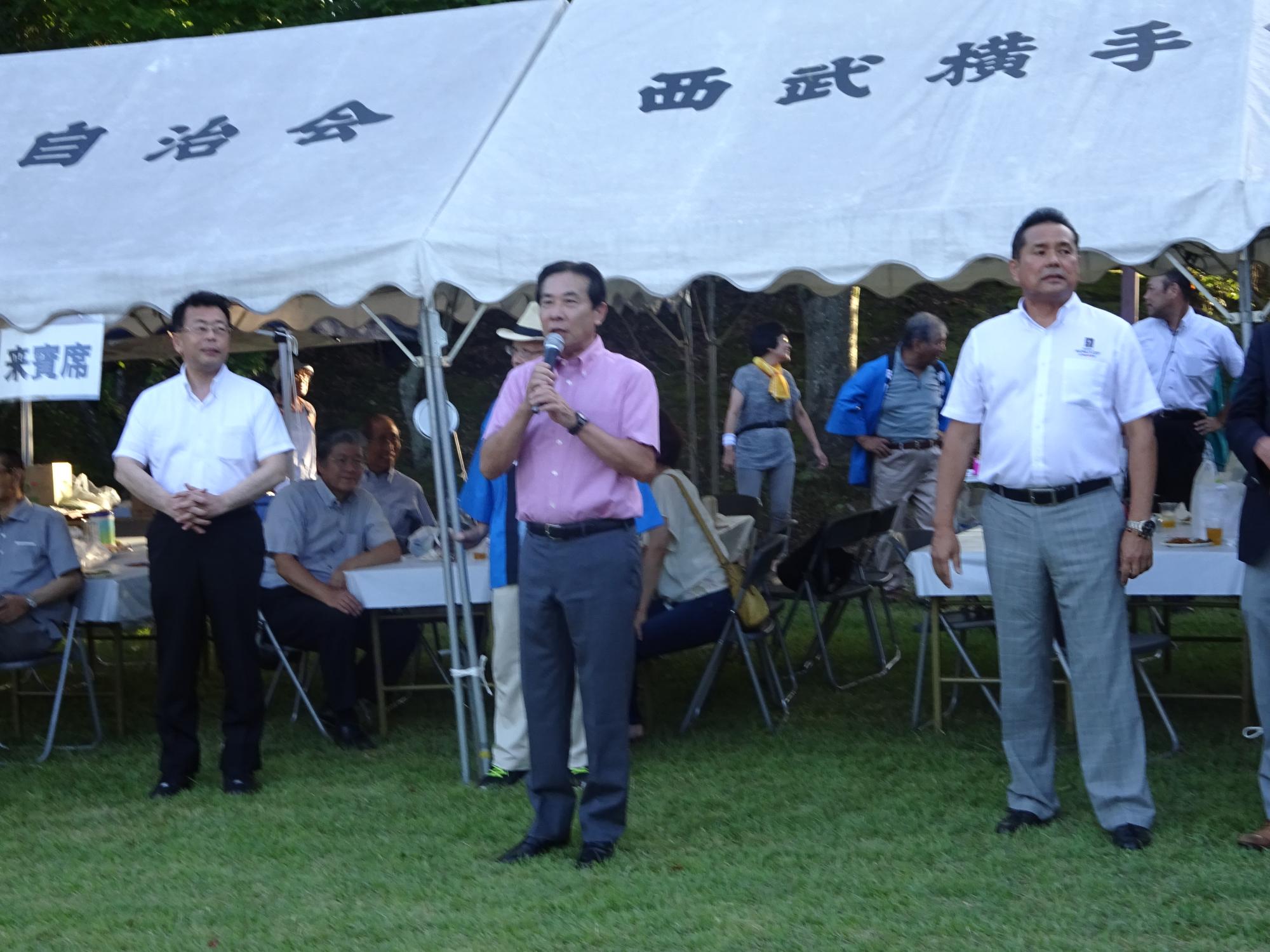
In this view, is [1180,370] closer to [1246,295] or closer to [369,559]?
[1246,295]

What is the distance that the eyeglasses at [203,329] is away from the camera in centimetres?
505

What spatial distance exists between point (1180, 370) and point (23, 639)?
17.5ft

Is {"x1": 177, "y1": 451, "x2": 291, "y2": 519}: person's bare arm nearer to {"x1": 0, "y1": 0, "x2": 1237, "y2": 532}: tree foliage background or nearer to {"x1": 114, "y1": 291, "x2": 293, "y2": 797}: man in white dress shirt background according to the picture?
{"x1": 114, "y1": 291, "x2": 293, "y2": 797}: man in white dress shirt background

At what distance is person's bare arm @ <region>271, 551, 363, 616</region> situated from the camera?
605cm

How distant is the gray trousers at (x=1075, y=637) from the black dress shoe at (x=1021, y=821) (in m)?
0.11

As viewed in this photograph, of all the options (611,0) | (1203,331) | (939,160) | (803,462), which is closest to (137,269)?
(611,0)

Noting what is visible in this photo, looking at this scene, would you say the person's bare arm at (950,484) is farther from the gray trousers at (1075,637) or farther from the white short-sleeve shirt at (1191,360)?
the white short-sleeve shirt at (1191,360)

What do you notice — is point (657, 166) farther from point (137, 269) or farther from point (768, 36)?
point (137, 269)

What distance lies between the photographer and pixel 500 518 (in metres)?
4.97

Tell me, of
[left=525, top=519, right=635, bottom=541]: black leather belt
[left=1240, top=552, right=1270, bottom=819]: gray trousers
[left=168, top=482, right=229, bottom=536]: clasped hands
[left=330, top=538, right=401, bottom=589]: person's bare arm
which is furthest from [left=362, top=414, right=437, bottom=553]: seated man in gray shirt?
[left=1240, top=552, right=1270, bottom=819]: gray trousers

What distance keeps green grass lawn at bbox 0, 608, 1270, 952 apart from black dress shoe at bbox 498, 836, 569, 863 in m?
0.04

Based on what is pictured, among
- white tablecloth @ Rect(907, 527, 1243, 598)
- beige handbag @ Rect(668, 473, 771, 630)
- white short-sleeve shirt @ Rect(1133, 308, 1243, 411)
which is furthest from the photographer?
white short-sleeve shirt @ Rect(1133, 308, 1243, 411)

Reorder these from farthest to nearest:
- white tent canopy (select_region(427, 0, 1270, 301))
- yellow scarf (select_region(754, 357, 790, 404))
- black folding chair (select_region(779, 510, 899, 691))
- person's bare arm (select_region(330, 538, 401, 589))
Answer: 1. yellow scarf (select_region(754, 357, 790, 404))
2. black folding chair (select_region(779, 510, 899, 691))
3. person's bare arm (select_region(330, 538, 401, 589))
4. white tent canopy (select_region(427, 0, 1270, 301))

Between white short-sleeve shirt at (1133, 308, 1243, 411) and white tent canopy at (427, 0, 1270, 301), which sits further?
white short-sleeve shirt at (1133, 308, 1243, 411)
